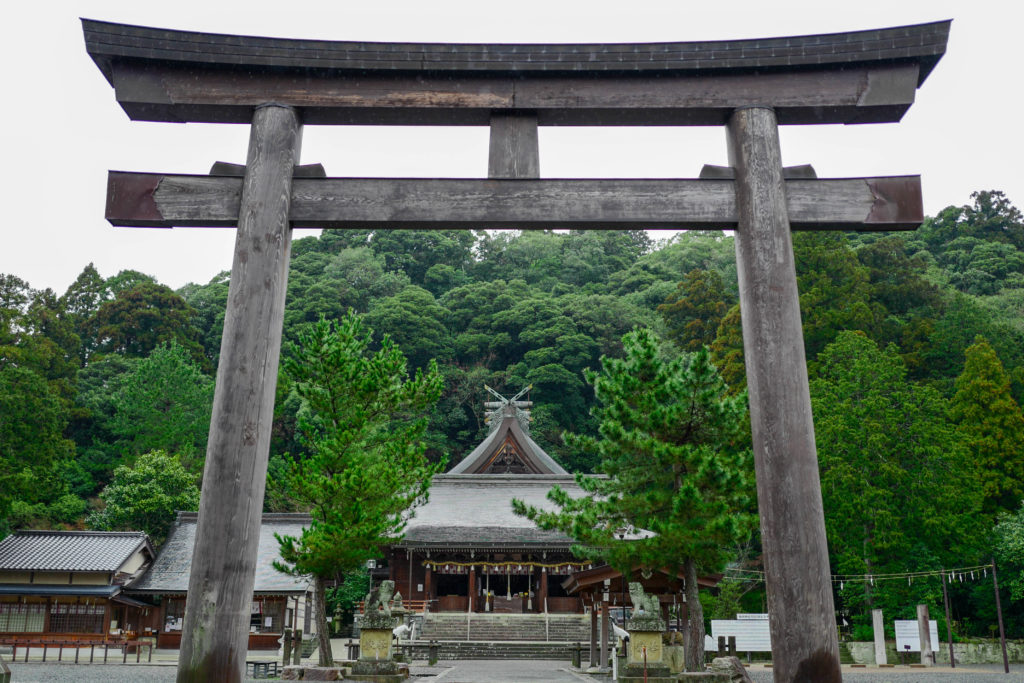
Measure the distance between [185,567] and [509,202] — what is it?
1023 inches

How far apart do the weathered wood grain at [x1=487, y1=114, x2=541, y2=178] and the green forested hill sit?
20844mm

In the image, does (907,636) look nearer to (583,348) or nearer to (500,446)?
(500,446)

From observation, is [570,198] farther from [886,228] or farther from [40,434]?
[40,434]

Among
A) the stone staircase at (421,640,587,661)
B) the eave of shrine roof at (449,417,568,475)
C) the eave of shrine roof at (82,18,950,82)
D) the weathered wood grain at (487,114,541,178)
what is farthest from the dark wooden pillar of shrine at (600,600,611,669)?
the eave of shrine roof at (449,417,568,475)

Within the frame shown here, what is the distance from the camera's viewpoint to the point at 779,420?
5281mm

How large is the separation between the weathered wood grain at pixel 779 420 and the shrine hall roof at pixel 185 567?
2085cm

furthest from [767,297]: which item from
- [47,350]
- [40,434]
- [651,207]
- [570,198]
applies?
[47,350]

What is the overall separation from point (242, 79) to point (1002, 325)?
3626cm

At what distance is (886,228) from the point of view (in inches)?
231

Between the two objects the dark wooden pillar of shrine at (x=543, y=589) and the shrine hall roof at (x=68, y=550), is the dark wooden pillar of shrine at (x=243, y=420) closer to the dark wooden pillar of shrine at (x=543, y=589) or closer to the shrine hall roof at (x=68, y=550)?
the shrine hall roof at (x=68, y=550)

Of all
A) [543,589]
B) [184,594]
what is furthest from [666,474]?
[184,594]

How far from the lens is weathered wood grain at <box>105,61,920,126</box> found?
19.3 feet

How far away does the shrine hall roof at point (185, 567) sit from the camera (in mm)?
25484

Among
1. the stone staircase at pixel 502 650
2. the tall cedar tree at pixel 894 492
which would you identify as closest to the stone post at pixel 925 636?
the tall cedar tree at pixel 894 492
